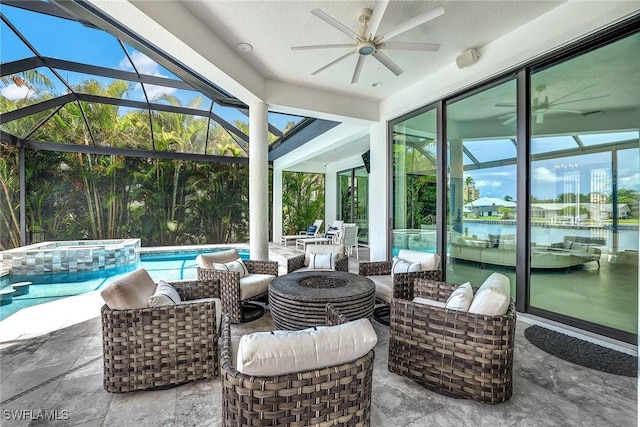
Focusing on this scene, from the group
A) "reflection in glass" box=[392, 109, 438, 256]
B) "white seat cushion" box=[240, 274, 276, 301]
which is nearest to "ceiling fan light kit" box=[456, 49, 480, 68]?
"reflection in glass" box=[392, 109, 438, 256]

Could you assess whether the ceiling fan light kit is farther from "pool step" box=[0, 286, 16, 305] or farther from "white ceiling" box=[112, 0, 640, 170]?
"pool step" box=[0, 286, 16, 305]

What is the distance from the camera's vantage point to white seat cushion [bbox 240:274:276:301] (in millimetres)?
3404

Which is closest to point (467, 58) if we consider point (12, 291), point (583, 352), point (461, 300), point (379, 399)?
point (461, 300)

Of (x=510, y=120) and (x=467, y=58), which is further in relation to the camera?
(x=467, y=58)

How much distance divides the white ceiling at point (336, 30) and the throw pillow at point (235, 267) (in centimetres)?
291

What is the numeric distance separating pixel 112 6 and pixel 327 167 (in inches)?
388

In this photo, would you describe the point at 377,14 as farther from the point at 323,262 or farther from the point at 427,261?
the point at 323,262

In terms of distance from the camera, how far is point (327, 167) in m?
12.3

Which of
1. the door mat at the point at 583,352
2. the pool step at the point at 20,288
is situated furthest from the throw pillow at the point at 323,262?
the pool step at the point at 20,288

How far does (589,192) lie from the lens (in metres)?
3.34

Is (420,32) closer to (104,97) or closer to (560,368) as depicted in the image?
(560,368)

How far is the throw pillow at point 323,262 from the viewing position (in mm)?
4137

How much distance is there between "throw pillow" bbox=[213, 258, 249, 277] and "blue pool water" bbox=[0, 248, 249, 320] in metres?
2.68

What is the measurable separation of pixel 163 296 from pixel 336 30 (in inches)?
139
